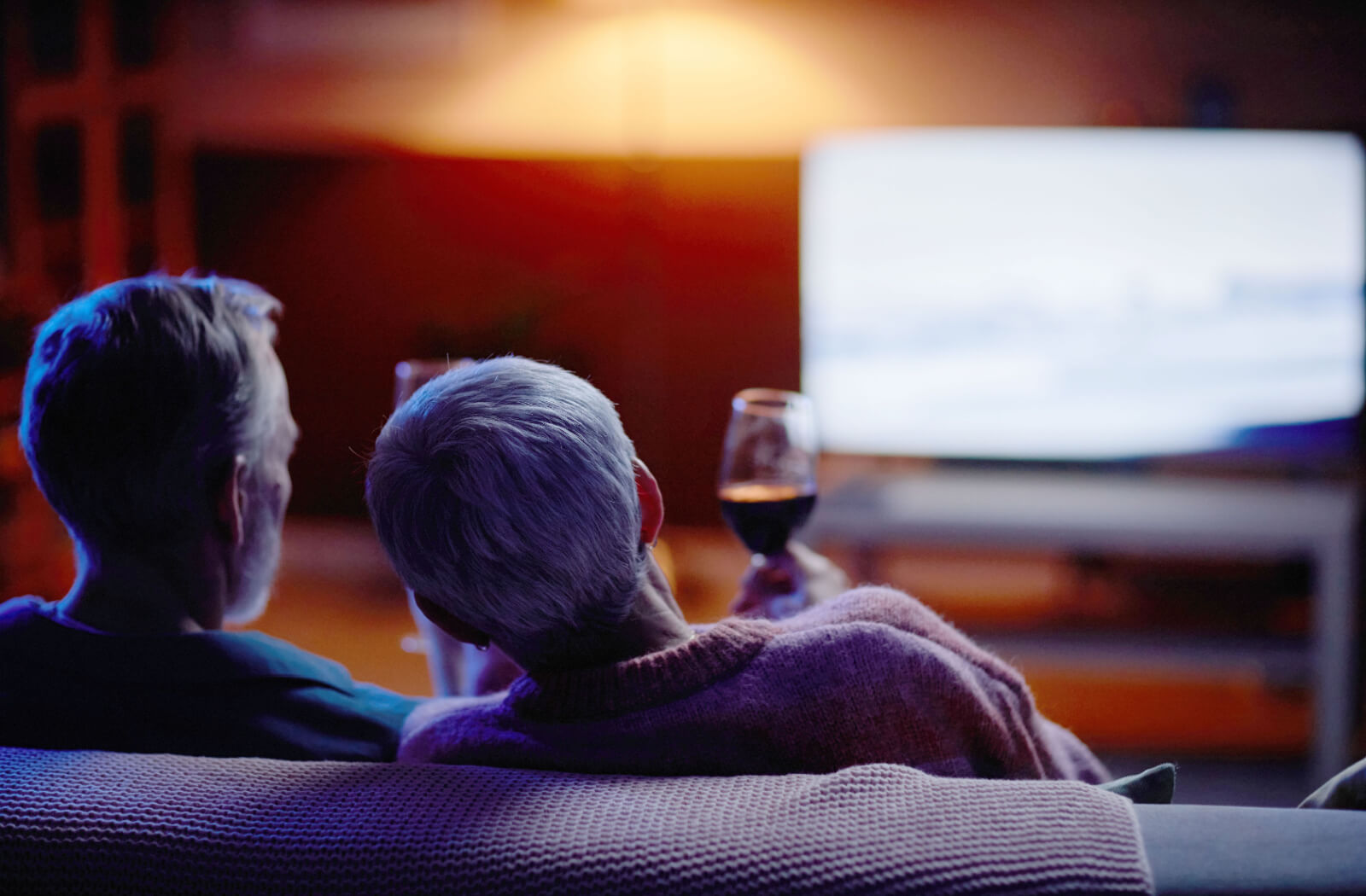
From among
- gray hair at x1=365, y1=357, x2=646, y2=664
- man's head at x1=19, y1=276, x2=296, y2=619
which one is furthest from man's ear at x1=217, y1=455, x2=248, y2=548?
Answer: gray hair at x1=365, y1=357, x2=646, y2=664

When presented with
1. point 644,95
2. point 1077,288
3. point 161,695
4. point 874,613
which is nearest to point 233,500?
point 161,695

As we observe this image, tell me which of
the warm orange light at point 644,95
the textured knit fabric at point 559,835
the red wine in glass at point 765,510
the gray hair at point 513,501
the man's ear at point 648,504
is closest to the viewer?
the textured knit fabric at point 559,835

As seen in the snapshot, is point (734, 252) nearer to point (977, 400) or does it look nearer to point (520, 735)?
point (977, 400)

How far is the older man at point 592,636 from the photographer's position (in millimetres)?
734

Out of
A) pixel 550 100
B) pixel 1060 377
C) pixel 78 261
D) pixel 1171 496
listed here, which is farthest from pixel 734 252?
pixel 78 261

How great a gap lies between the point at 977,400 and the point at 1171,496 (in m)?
0.55

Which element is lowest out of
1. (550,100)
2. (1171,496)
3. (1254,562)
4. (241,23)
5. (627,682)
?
(1254,562)

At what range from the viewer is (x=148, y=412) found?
2.96 feet

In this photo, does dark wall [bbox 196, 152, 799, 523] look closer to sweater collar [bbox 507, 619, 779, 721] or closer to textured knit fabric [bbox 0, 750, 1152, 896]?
sweater collar [bbox 507, 619, 779, 721]

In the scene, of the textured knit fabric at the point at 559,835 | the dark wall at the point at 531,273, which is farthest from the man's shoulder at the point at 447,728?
the dark wall at the point at 531,273

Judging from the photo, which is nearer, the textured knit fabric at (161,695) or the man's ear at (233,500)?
the textured knit fabric at (161,695)

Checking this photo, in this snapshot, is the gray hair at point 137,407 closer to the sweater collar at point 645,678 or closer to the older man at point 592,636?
the older man at point 592,636

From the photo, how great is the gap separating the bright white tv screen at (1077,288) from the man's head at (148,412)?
7.24ft

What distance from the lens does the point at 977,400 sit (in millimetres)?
2994
